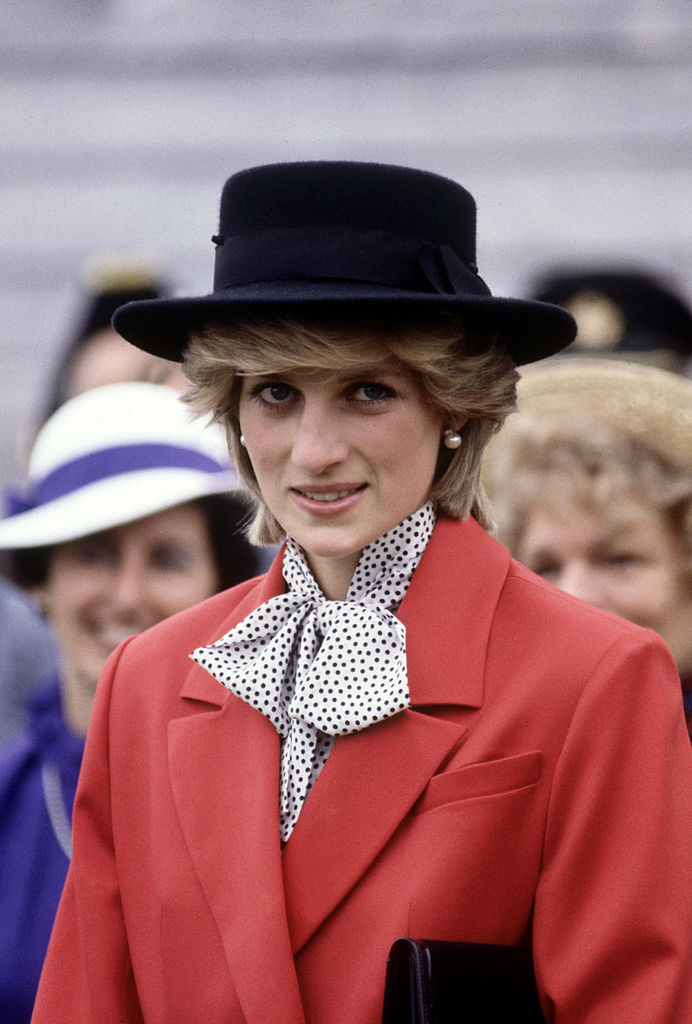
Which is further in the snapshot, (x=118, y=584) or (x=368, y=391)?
(x=118, y=584)

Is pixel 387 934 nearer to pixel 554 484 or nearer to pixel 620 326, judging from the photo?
pixel 554 484

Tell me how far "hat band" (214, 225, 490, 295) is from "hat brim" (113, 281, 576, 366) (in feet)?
0.05

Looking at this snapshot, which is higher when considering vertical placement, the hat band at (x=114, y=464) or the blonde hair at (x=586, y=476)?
the blonde hair at (x=586, y=476)

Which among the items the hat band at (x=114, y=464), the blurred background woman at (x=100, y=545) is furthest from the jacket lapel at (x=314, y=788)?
the hat band at (x=114, y=464)

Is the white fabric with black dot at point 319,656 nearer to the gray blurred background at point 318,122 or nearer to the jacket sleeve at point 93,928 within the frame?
the jacket sleeve at point 93,928

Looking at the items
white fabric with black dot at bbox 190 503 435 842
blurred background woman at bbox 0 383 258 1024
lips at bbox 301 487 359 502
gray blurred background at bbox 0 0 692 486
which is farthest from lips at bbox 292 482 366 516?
gray blurred background at bbox 0 0 692 486

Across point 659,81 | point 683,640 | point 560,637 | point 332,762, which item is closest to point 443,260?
point 560,637

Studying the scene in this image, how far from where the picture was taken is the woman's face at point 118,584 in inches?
133

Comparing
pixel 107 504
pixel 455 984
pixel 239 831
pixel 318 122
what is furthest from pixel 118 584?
pixel 318 122

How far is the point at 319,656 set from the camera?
6.63ft

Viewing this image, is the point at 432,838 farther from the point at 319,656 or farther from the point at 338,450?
the point at 338,450

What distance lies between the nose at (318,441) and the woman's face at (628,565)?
115 centimetres

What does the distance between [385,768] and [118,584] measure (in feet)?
5.27

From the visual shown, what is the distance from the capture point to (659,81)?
634cm
